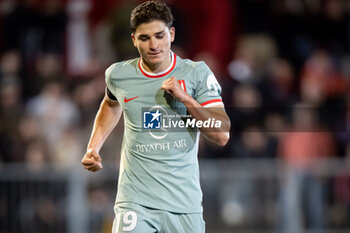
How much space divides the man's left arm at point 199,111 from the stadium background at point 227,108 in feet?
17.5

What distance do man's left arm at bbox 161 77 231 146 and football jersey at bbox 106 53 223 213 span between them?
133 mm

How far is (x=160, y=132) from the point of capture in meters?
5.65

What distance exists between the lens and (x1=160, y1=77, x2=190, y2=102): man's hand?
17.7ft

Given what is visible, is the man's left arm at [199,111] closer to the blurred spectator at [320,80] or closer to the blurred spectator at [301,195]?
the blurred spectator at [301,195]

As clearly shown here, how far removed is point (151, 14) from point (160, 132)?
0.90 meters

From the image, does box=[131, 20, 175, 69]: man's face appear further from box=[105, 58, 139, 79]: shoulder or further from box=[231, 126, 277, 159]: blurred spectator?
box=[231, 126, 277, 159]: blurred spectator

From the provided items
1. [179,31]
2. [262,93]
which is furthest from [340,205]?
[179,31]

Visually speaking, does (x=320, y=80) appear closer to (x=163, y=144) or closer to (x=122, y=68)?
(x=122, y=68)

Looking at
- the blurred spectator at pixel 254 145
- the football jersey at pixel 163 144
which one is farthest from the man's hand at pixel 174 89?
the blurred spectator at pixel 254 145

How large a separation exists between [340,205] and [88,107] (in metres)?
4.25

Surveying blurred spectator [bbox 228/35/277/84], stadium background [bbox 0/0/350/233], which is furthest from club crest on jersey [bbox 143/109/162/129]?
blurred spectator [bbox 228/35/277/84]

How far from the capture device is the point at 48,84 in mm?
12359

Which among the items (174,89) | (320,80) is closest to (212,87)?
(174,89)

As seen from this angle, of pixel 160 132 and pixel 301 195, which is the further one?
pixel 301 195
